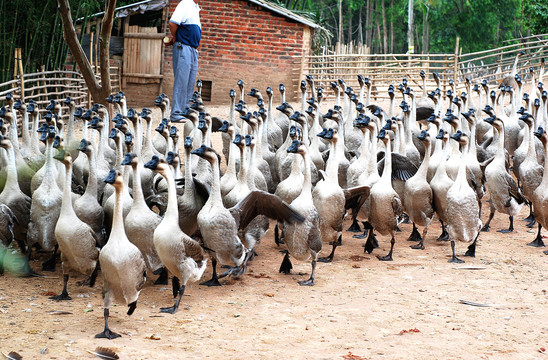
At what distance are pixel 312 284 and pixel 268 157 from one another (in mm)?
3534

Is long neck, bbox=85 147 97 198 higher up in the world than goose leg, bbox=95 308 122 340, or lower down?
higher up

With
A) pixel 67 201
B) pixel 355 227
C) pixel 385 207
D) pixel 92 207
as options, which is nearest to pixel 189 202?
pixel 92 207

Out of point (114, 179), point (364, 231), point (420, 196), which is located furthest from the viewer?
point (364, 231)

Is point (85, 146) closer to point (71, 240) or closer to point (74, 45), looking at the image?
point (71, 240)

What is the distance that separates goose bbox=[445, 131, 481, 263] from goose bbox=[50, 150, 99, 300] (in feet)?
15.1

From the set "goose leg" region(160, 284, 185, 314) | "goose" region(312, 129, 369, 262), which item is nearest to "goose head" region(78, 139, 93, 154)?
"goose leg" region(160, 284, 185, 314)

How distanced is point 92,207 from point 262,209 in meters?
1.94

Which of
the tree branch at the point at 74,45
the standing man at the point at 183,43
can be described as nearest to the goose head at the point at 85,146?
the tree branch at the point at 74,45

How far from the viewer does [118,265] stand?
6.30m

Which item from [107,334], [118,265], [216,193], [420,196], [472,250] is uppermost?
[216,193]

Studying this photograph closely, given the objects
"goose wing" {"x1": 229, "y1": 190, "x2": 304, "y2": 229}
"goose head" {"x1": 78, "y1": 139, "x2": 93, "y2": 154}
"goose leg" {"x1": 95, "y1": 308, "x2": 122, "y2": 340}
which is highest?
"goose head" {"x1": 78, "y1": 139, "x2": 93, "y2": 154}

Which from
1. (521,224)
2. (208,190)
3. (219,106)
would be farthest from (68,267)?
(219,106)

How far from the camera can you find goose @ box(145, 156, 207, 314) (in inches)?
268

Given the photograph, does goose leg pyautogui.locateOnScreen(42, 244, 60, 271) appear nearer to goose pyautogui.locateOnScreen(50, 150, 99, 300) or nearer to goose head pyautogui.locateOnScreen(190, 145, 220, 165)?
goose pyautogui.locateOnScreen(50, 150, 99, 300)
